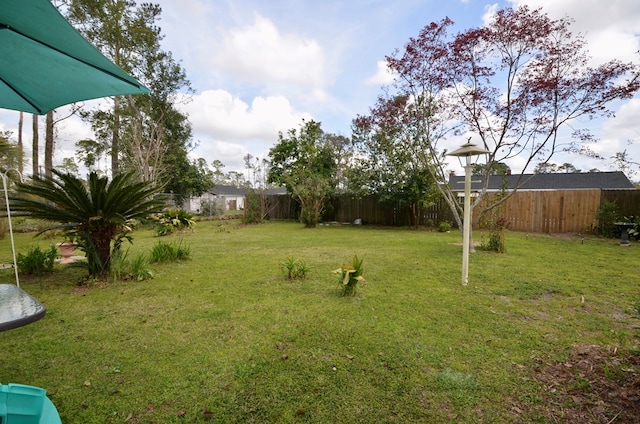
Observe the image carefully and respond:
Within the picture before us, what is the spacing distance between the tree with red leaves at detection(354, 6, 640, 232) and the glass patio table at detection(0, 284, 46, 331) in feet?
22.3

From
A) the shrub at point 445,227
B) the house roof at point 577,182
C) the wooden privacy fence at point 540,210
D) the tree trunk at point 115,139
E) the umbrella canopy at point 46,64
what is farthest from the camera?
the house roof at point 577,182

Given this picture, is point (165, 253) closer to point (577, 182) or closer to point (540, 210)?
point (540, 210)

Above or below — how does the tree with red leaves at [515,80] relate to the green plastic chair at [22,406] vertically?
above

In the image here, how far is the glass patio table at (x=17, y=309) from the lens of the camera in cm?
112

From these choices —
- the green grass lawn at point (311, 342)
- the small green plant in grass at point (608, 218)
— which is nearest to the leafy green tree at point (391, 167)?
the small green plant in grass at point (608, 218)

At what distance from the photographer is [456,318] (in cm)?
288

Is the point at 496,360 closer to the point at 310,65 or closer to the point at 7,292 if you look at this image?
the point at 7,292

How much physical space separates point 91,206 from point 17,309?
3.04 metres

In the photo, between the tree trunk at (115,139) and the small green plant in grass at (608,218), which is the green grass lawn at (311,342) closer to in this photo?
the small green plant in grass at (608,218)

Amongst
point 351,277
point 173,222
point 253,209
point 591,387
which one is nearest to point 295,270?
point 351,277

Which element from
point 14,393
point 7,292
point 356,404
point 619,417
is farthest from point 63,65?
point 619,417

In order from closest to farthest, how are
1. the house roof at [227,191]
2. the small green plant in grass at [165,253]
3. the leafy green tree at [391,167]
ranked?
1. the small green plant in grass at [165,253]
2. the leafy green tree at [391,167]
3. the house roof at [227,191]

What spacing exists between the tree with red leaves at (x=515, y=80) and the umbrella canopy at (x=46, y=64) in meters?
6.32

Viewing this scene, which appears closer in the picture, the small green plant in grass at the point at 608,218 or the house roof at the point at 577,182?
the small green plant in grass at the point at 608,218
